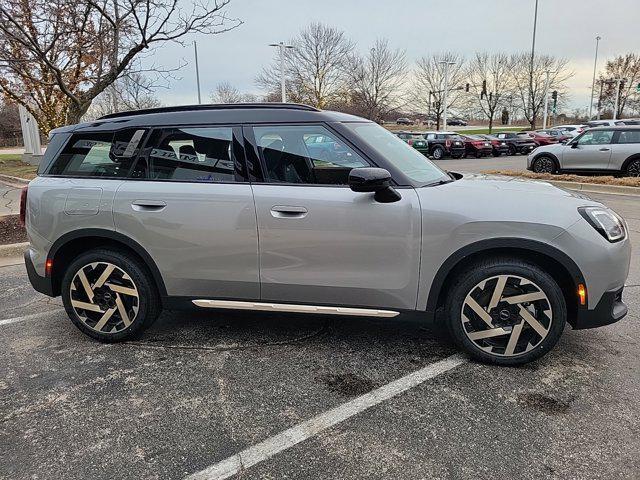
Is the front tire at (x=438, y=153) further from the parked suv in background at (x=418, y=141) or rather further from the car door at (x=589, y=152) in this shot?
the car door at (x=589, y=152)

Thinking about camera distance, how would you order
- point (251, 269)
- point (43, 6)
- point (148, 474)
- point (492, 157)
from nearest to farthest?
point (148, 474)
point (251, 269)
point (43, 6)
point (492, 157)

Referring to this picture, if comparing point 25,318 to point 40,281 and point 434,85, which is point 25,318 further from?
point 434,85

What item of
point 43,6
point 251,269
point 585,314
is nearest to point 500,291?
point 585,314

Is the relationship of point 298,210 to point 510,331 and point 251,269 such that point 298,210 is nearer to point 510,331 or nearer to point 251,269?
point 251,269

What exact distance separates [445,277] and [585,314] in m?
0.90

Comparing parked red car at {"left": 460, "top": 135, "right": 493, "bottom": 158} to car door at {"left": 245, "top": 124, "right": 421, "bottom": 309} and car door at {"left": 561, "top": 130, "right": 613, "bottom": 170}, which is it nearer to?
car door at {"left": 561, "top": 130, "right": 613, "bottom": 170}

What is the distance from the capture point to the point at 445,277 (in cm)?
329

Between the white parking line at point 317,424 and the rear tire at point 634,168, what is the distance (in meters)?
13.0

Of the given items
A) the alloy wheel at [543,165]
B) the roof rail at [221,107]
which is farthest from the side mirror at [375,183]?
the alloy wheel at [543,165]

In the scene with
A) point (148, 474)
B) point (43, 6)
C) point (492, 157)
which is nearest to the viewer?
point (148, 474)

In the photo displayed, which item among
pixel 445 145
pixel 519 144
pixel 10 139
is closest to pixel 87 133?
pixel 445 145

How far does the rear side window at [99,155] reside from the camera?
12.5 feet

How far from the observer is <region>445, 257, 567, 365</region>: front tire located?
3.20 meters

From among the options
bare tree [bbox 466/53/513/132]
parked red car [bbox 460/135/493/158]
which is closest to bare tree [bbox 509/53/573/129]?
bare tree [bbox 466/53/513/132]
